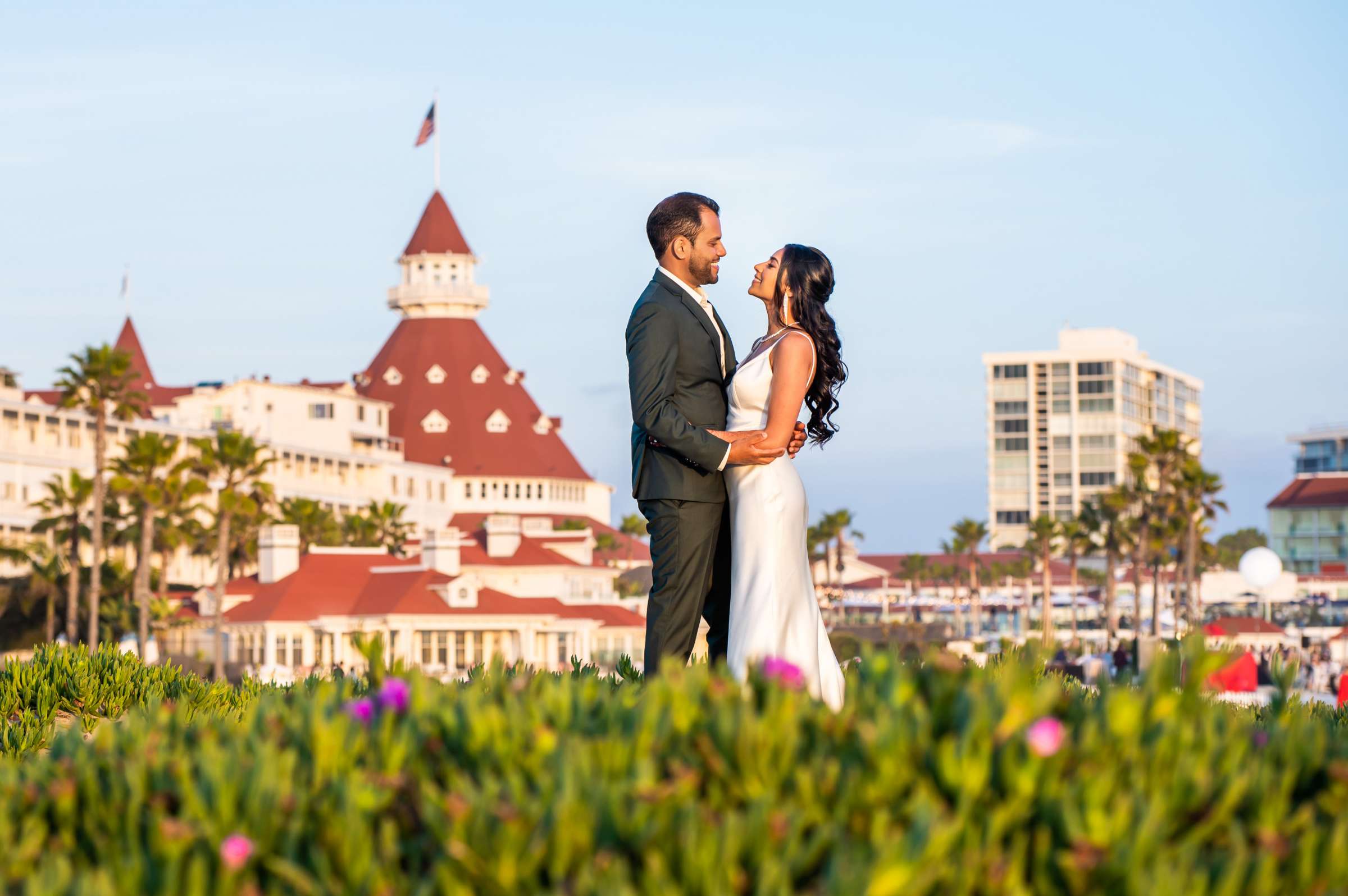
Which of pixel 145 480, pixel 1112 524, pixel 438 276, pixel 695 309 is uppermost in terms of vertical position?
pixel 438 276

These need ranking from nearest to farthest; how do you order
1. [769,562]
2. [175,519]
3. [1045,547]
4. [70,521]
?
1. [769,562]
2. [70,521]
3. [175,519]
4. [1045,547]

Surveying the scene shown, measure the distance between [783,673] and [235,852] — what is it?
1.45 metres

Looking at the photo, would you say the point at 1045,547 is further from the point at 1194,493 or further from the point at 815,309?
the point at 815,309

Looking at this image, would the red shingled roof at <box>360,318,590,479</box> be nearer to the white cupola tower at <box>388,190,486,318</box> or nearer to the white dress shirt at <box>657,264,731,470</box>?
the white cupola tower at <box>388,190,486,318</box>

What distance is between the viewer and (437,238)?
Result: 134750 mm

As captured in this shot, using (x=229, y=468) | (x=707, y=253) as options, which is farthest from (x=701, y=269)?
(x=229, y=468)

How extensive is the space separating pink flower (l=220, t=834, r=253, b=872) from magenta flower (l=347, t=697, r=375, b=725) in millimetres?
706

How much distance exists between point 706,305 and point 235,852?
434 cm

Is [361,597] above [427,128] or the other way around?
the other way around

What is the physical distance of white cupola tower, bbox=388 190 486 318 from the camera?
439 ft

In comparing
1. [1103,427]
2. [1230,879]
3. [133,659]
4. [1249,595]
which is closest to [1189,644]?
[1230,879]

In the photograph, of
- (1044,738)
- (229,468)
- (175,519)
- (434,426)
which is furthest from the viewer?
(434,426)

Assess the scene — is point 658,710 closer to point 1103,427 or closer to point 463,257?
point 463,257

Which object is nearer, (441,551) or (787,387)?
(787,387)
